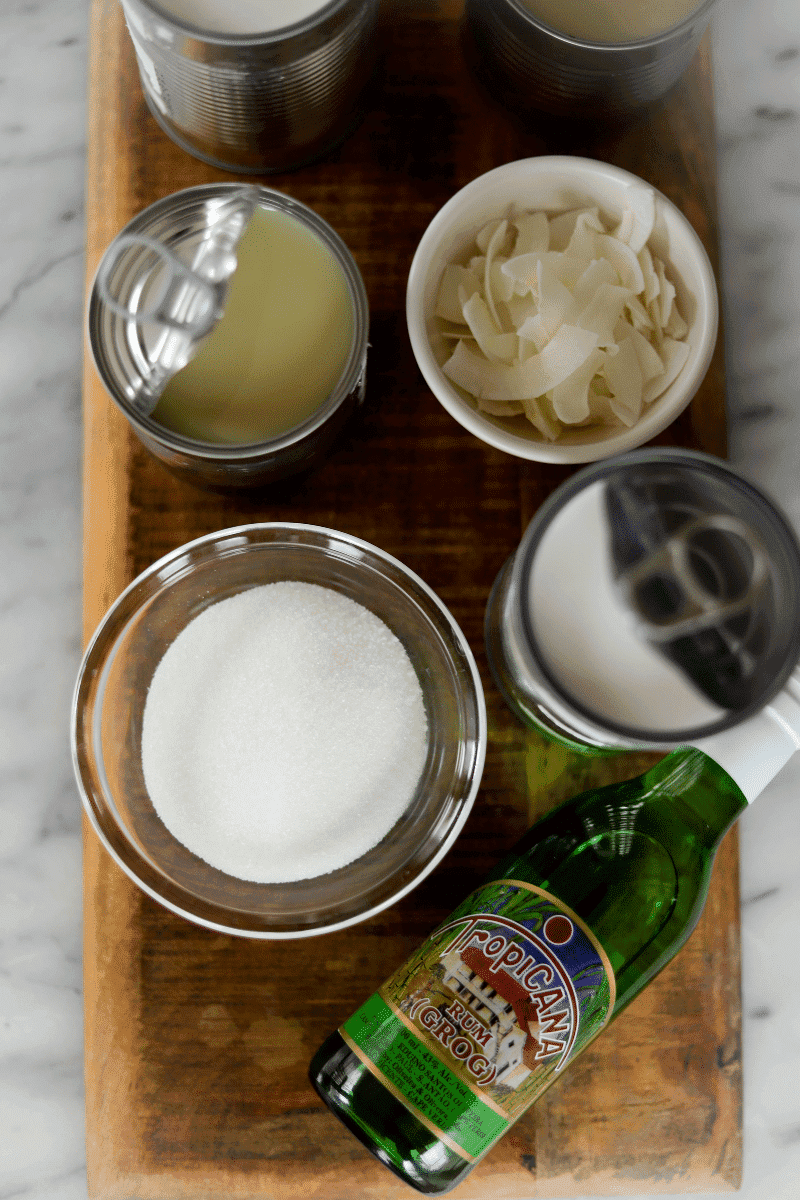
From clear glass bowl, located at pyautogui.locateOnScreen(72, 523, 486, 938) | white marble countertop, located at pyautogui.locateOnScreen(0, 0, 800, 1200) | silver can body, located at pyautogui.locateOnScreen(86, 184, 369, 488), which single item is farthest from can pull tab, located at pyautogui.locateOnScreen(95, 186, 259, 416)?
white marble countertop, located at pyautogui.locateOnScreen(0, 0, 800, 1200)

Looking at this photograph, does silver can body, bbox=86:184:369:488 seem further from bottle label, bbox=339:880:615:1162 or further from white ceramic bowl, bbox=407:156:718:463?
bottle label, bbox=339:880:615:1162

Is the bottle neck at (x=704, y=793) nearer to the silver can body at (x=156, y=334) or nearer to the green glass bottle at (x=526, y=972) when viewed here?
the green glass bottle at (x=526, y=972)

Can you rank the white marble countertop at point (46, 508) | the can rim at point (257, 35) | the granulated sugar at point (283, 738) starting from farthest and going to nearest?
the white marble countertop at point (46, 508) → the granulated sugar at point (283, 738) → the can rim at point (257, 35)

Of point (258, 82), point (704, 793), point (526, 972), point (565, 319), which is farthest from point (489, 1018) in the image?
point (258, 82)

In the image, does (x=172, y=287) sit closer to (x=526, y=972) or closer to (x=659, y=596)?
(x=659, y=596)

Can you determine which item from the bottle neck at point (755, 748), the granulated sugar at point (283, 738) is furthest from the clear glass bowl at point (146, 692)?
the bottle neck at point (755, 748)

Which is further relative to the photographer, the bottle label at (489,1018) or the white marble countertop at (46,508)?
the white marble countertop at (46,508)
